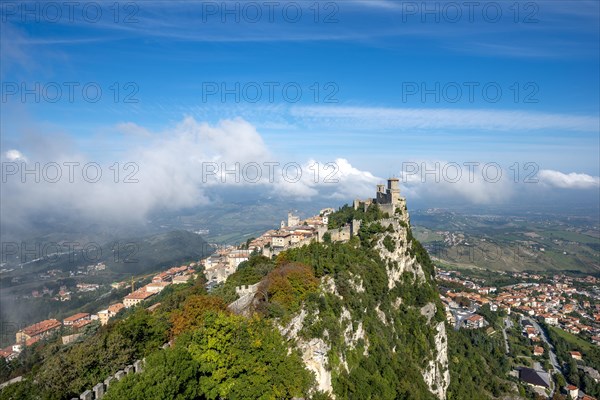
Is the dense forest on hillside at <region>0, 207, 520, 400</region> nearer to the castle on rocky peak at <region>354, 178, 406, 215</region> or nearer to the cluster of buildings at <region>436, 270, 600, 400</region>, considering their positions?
the castle on rocky peak at <region>354, 178, 406, 215</region>

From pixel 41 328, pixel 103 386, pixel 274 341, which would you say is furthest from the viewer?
pixel 41 328

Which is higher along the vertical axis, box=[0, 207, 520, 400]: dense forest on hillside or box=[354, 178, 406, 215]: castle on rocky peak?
box=[354, 178, 406, 215]: castle on rocky peak

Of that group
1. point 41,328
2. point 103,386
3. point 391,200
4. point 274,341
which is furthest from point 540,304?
point 103,386

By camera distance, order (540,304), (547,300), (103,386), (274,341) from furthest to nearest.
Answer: (547,300)
(540,304)
(274,341)
(103,386)

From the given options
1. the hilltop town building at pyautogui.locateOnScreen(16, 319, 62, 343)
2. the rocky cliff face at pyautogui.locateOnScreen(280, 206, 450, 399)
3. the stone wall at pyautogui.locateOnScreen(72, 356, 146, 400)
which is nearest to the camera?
the stone wall at pyautogui.locateOnScreen(72, 356, 146, 400)

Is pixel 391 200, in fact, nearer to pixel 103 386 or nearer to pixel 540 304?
pixel 103 386

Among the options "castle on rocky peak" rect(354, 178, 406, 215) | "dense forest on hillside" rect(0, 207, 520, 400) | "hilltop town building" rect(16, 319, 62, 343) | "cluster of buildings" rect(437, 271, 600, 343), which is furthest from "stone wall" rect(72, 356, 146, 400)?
"cluster of buildings" rect(437, 271, 600, 343)

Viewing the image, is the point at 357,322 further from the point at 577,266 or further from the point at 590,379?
the point at 577,266

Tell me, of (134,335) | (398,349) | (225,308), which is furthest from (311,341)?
(398,349)

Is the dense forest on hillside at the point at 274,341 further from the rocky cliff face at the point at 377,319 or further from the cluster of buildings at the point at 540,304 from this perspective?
the cluster of buildings at the point at 540,304

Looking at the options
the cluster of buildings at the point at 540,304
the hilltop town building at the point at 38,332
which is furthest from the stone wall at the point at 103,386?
the cluster of buildings at the point at 540,304
